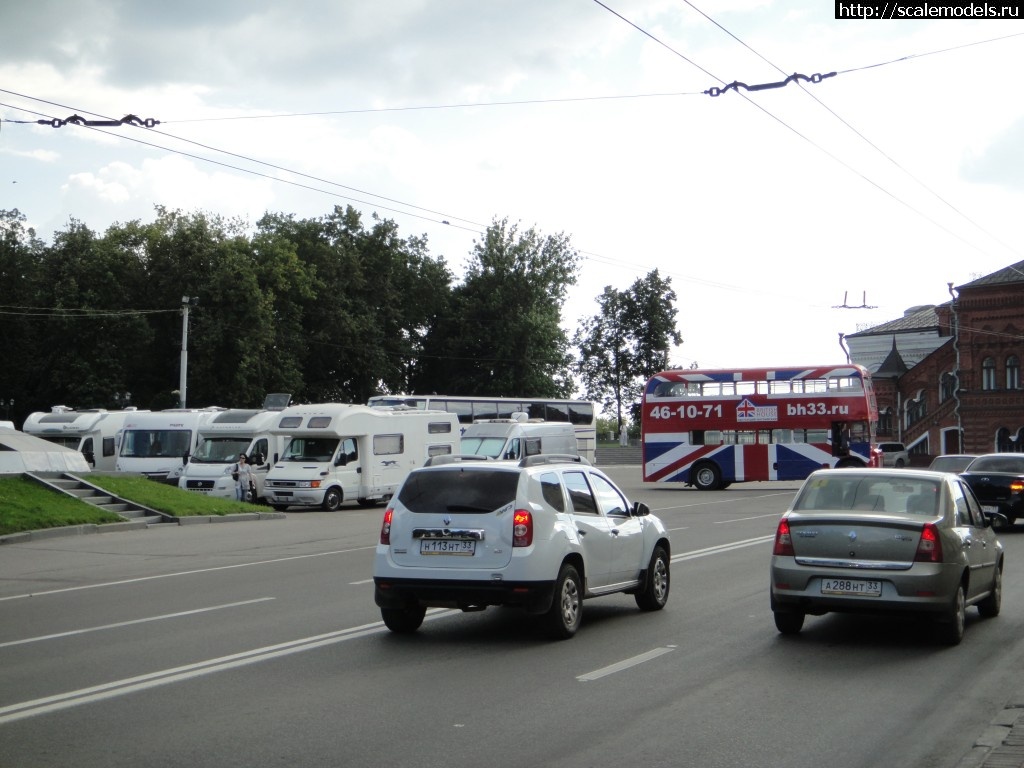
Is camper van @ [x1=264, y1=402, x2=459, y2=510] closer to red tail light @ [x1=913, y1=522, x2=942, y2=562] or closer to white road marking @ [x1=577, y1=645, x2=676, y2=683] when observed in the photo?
white road marking @ [x1=577, y1=645, x2=676, y2=683]

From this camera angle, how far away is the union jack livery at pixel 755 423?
42188mm

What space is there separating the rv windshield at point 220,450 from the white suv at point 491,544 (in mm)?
26230

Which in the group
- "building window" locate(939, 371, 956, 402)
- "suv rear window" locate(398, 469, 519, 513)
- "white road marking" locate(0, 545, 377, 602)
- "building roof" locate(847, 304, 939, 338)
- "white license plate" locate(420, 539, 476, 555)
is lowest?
"white road marking" locate(0, 545, 377, 602)

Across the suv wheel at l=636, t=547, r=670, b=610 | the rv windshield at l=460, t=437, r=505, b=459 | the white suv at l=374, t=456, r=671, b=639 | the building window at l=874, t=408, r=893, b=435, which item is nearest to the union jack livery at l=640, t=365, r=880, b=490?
the rv windshield at l=460, t=437, r=505, b=459

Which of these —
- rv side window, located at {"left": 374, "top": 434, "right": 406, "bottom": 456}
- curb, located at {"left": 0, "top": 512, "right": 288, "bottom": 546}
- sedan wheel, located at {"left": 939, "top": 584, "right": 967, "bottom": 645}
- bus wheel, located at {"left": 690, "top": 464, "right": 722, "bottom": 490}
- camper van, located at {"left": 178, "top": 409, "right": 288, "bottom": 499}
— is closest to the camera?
sedan wheel, located at {"left": 939, "top": 584, "right": 967, "bottom": 645}

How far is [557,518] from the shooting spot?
36.6ft

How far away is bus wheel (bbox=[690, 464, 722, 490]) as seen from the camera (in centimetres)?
4400

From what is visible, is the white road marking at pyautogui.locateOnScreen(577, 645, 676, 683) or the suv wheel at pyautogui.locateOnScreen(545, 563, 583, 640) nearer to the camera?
the white road marking at pyautogui.locateOnScreen(577, 645, 676, 683)

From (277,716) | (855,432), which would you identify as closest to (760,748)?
(277,716)

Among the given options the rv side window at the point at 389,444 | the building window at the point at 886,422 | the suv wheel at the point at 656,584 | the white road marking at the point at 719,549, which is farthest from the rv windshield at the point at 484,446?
the building window at the point at 886,422

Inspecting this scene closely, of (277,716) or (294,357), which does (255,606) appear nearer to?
(277,716)

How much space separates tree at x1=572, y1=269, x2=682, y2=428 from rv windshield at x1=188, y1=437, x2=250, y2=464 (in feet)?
234

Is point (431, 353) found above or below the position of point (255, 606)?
above

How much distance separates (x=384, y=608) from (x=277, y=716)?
343cm
